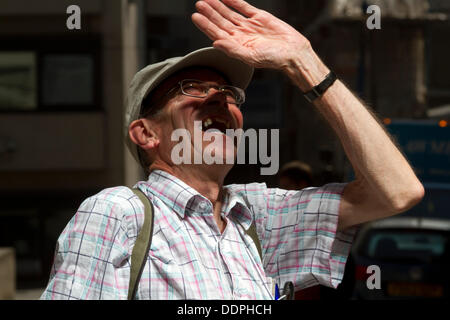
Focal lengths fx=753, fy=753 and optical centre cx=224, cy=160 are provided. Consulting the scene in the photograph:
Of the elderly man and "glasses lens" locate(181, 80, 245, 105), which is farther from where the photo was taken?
"glasses lens" locate(181, 80, 245, 105)

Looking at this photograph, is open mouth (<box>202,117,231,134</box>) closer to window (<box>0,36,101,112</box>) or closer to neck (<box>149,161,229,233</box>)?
neck (<box>149,161,229,233</box>)

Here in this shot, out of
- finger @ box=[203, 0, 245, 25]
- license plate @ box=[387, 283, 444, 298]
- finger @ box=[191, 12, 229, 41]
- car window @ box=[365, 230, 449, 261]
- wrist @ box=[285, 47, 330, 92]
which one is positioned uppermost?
finger @ box=[203, 0, 245, 25]

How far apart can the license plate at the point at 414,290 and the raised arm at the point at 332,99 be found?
4.82 metres

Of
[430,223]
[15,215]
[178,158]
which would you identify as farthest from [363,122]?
[15,215]

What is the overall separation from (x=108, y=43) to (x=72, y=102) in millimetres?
1343

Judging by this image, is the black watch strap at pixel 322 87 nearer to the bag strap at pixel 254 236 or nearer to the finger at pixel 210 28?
the finger at pixel 210 28

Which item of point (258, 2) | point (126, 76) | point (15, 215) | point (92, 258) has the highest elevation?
point (258, 2)

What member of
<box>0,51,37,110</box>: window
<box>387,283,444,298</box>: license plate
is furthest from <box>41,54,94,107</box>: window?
<box>387,283,444,298</box>: license plate

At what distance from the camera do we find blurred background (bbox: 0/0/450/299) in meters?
7.00

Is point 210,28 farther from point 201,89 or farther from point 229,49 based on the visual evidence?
point 201,89

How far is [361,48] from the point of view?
877 centimetres

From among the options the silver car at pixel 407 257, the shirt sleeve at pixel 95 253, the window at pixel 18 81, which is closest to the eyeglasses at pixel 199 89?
the shirt sleeve at pixel 95 253

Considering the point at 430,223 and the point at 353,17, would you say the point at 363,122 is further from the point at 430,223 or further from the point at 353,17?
the point at 353,17

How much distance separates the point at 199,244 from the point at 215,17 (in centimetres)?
55
